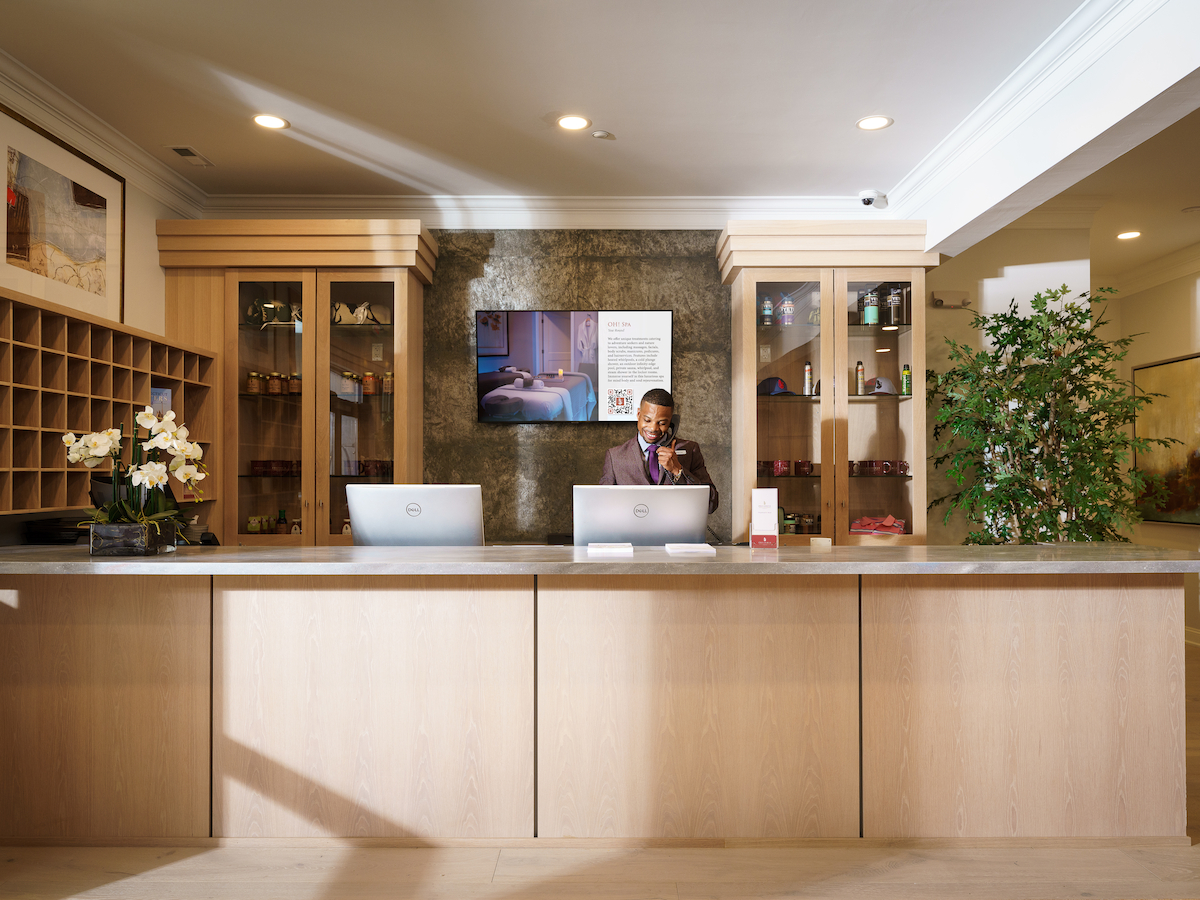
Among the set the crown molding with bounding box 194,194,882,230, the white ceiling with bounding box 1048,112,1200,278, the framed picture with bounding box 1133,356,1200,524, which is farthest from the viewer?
the framed picture with bounding box 1133,356,1200,524

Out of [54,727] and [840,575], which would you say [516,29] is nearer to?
[840,575]

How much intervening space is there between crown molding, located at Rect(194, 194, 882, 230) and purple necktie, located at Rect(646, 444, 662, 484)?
150 centimetres

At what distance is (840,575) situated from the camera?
2.24m

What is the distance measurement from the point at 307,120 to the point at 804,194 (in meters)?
2.73

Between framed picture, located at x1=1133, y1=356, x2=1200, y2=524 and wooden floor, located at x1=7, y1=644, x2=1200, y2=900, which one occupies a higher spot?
framed picture, located at x1=1133, y1=356, x2=1200, y2=524

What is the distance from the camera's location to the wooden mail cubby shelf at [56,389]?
107 inches

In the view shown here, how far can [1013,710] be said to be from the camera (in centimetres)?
225

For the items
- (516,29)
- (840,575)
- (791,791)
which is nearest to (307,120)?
(516,29)

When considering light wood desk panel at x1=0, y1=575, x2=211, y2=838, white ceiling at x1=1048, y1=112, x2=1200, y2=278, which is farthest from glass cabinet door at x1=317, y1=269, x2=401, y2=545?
white ceiling at x1=1048, y1=112, x2=1200, y2=278

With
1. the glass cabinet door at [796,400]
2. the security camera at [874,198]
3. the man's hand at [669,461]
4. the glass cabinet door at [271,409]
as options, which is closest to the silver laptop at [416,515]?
the man's hand at [669,461]

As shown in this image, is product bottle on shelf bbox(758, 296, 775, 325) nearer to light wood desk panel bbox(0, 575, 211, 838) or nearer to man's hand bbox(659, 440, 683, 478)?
man's hand bbox(659, 440, 683, 478)

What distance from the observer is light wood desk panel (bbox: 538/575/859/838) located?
7.33 feet

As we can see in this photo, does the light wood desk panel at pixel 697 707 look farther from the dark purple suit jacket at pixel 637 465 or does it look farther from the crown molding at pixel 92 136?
the crown molding at pixel 92 136

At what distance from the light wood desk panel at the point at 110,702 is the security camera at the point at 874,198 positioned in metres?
3.86
